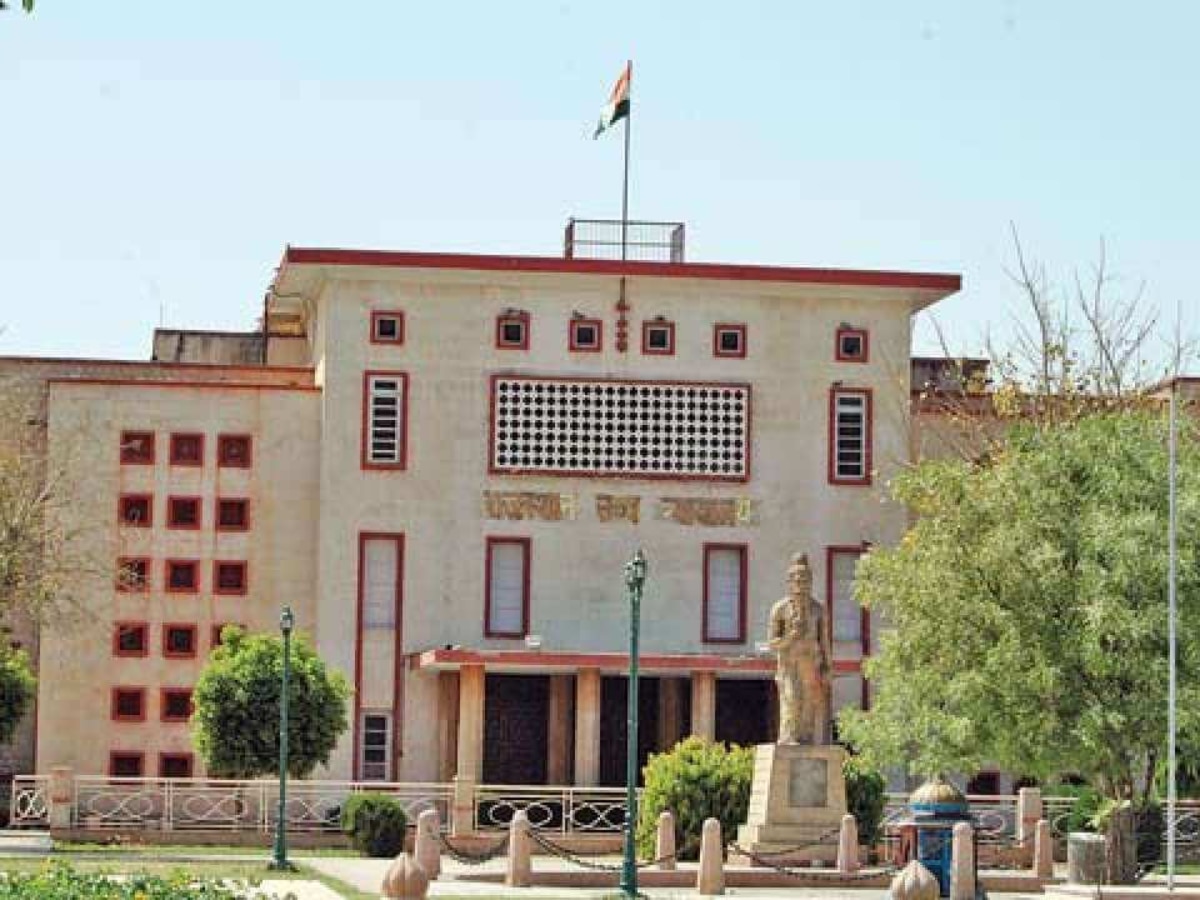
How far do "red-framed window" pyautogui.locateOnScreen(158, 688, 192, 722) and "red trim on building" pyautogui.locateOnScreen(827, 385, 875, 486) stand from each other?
14.7 m

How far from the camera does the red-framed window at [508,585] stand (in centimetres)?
6353

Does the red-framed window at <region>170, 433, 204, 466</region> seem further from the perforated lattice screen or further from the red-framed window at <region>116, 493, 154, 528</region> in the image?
the perforated lattice screen

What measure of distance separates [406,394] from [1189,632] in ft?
80.6

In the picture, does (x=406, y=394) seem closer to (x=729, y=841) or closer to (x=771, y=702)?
(x=771, y=702)

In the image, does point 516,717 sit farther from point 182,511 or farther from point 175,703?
point 182,511

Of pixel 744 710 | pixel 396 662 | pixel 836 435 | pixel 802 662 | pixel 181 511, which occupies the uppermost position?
pixel 836 435

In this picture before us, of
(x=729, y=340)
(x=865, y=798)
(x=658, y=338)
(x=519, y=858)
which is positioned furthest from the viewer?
(x=729, y=340)

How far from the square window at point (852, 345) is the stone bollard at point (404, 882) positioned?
113ft

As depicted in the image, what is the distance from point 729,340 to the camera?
6462 cm

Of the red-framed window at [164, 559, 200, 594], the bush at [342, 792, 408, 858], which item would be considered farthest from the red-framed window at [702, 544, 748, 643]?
the bush at [342, 792, 408, 858]

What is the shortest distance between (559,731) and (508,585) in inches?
134

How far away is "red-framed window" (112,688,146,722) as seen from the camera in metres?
63.3

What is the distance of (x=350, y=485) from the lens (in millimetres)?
63250

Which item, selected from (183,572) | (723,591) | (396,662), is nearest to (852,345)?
(723,591)
